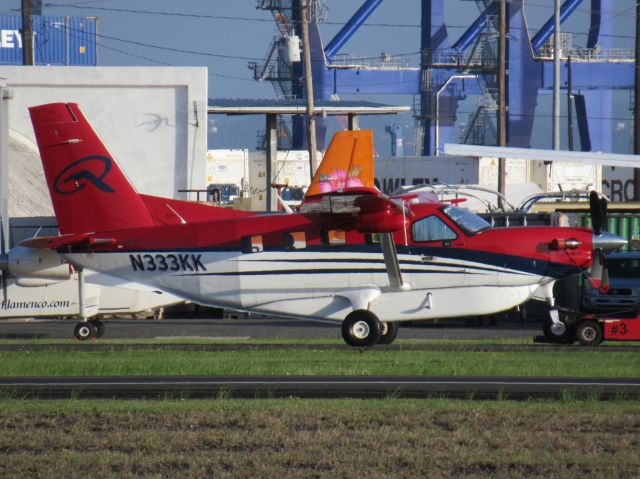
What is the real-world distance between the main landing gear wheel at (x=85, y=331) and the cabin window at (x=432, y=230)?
8268mm

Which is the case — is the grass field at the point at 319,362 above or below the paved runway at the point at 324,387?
below

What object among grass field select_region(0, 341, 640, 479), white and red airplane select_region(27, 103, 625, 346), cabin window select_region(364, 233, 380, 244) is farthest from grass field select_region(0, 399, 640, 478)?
cabin window select_region(364, 233, 380, 244)

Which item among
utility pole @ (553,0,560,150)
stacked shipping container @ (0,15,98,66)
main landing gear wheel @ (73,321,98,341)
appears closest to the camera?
main landing gear wheel @ (73,321,98,341)

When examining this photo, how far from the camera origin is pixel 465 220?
68.1 ft

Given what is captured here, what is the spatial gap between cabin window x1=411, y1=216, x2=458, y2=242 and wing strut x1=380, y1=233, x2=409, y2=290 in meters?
0.58

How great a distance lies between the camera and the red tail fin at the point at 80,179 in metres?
21.8

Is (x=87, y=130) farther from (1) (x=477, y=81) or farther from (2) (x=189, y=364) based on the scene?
(1) (x=477, y=81)

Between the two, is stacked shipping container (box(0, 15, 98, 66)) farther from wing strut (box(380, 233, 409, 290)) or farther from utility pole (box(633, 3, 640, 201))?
wing strut (box(380, 233, 409, 290))

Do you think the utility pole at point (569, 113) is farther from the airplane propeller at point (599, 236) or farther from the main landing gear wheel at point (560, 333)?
the airplane propeller at point (599, 236)

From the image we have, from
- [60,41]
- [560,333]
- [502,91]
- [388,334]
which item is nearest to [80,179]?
[388,334]

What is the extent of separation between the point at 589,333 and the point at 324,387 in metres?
9.90

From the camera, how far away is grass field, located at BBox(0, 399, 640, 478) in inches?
340

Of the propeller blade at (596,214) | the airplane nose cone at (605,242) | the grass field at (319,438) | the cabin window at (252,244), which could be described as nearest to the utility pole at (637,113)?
the propeller blade at (596,214)

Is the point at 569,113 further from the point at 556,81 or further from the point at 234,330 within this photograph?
the point at 234,330
